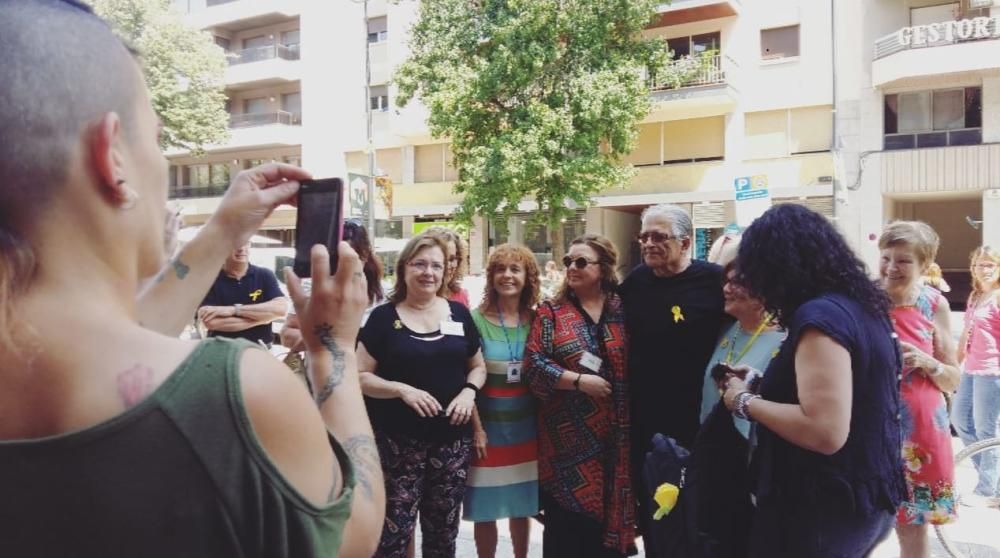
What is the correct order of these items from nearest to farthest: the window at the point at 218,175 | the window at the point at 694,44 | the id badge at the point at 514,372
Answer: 1. the id badge at the point at 514,372
2. the window at the point at 694,44
3. the window at the point at 218,175

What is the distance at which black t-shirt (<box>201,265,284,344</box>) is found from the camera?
446 centimetres

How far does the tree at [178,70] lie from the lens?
22484mm

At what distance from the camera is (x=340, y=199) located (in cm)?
132

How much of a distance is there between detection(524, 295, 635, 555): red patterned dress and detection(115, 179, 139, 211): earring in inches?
116

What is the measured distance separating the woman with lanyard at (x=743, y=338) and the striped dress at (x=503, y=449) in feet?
3.53

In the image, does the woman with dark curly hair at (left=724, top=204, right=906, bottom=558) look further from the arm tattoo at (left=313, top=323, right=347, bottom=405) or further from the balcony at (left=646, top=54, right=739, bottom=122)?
the balcony at (left=646, top=54, right=739, bottom=122)

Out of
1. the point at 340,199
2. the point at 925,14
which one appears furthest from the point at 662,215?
the point at 925,14

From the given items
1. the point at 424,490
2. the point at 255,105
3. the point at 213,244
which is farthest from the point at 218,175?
the point at 213,244

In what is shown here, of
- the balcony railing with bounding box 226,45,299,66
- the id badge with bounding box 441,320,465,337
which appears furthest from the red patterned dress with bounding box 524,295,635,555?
the balcony railing with bounding box 226,45,299,66

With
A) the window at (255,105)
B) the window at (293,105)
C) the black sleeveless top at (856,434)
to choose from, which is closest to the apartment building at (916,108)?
the black sleeveless top at (856,434)

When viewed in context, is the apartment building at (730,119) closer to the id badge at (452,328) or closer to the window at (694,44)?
the window at (694,44)

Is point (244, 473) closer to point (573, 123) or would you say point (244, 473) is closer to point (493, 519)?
point (493, 519)

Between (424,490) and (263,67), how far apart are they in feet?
86.8

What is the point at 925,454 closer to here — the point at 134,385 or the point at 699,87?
the point at 134,385
